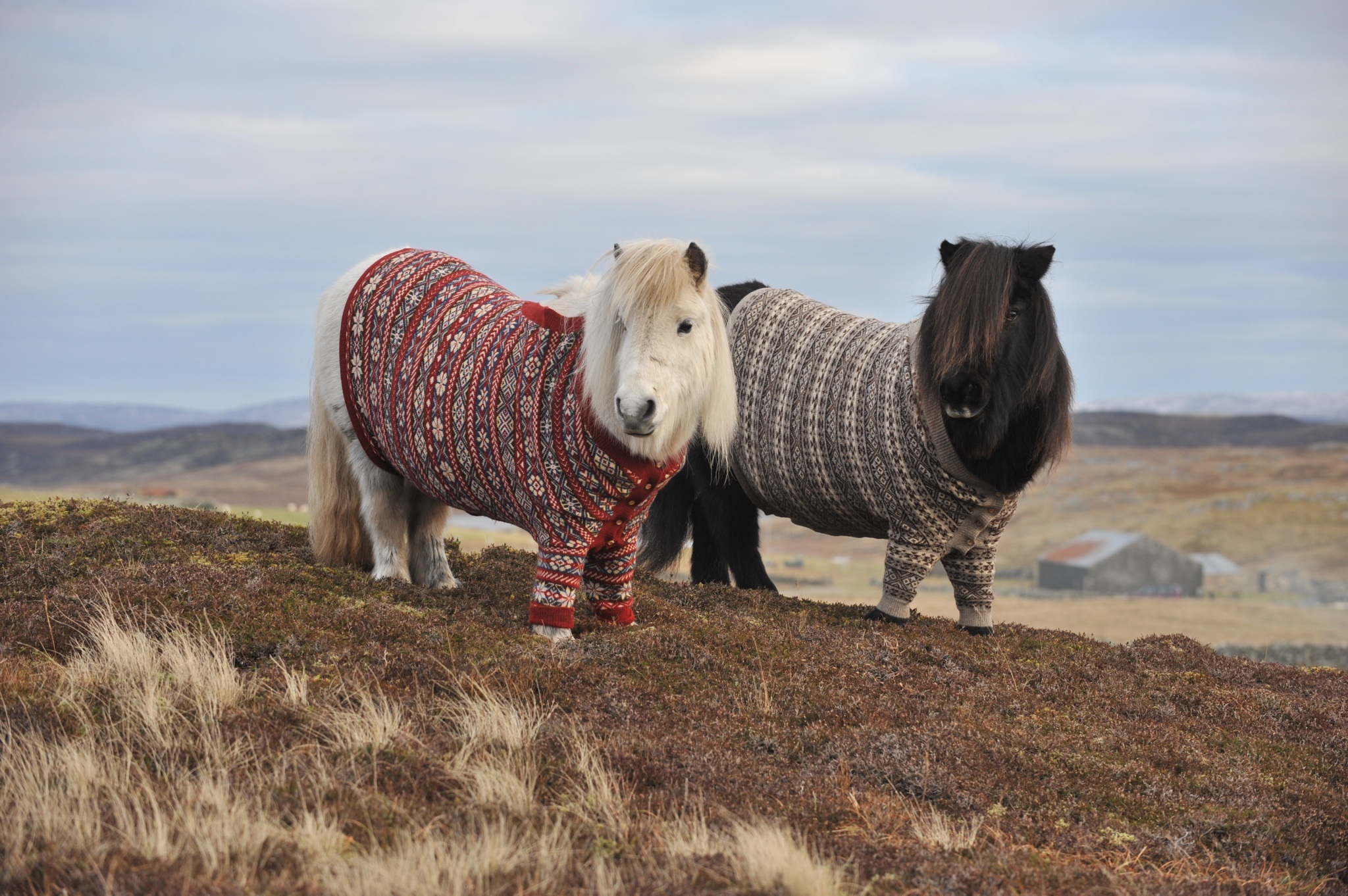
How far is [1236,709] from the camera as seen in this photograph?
675 cm

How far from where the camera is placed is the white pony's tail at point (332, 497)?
773cm

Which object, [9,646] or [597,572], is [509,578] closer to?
[597,572]

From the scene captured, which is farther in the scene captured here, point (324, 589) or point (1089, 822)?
point (324, 589)

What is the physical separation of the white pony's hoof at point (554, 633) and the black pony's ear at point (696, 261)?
2110mm

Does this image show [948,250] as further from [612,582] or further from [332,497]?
[332,497]

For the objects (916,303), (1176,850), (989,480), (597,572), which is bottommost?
(1176,850)

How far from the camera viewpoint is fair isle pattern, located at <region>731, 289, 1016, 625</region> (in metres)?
7.32

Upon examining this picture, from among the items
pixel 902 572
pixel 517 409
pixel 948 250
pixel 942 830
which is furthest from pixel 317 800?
pixel 948 250

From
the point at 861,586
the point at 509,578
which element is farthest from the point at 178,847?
the point at 861,586

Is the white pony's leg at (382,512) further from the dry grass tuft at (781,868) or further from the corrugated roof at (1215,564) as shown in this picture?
the corrugated roof at (1215,564)

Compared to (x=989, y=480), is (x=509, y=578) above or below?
below

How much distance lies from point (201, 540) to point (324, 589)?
179 cm

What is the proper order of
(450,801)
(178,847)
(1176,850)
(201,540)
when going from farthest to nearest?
(201,540) → (1176,850) → (450,801) → (178,847)

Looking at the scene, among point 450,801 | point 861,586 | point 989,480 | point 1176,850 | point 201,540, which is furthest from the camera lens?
point 861,586
